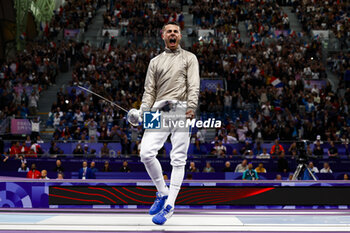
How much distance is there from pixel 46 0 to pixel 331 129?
51.3 feet

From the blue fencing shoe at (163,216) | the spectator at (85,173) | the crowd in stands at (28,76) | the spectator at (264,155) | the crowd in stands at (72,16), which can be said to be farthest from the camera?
the crowd in stands at (72,16)

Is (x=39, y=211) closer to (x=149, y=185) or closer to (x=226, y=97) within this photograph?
(x=149, y=185)

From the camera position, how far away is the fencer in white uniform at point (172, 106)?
17.7 ft

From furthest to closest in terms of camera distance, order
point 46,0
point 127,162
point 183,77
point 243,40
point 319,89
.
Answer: point 46,0 → point 243,40 → point 319,89 → point 127,162 → point 183,77

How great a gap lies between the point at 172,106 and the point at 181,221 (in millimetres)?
1202

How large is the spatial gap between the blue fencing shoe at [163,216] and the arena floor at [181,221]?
0.05 m

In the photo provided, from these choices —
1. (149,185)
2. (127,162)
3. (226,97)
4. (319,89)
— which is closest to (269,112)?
(226,97)

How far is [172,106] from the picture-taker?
545 centimetres

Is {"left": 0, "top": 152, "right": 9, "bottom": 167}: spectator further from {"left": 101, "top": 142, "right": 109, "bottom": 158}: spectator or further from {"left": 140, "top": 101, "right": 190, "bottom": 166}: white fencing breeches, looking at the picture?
{"left": 140, "top": 101, "right": 190, "bottom": 166}: white fencing breeches

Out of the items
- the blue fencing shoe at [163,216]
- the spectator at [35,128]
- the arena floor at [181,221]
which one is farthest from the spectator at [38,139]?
the blue fencing shoe at [163,216]

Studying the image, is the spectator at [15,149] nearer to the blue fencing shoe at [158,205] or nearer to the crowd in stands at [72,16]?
the blue fencing shoe at [158,205]

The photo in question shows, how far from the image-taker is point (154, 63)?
5.62 metres

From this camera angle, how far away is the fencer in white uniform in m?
5.39

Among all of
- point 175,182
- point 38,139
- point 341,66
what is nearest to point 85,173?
point 38,139
